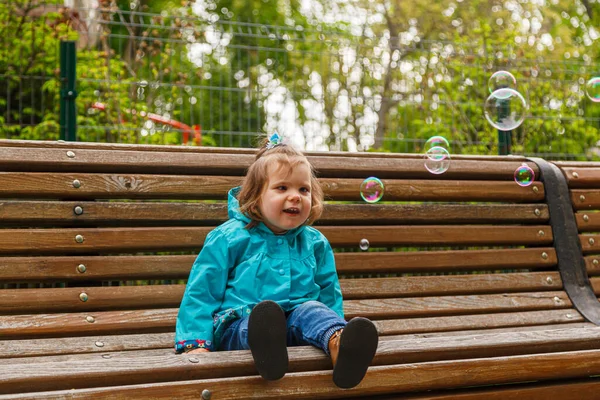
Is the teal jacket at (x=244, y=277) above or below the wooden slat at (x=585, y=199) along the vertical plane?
below

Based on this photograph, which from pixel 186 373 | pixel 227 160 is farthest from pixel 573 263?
pixel 186 373

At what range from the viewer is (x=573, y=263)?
3.96 metres

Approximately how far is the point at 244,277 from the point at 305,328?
379mm

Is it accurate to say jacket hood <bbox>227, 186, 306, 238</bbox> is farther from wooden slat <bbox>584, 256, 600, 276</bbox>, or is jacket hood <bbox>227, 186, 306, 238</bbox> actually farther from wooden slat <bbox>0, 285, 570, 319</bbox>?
wooden slat <bbox>584, 256, 600, 276</bbox>

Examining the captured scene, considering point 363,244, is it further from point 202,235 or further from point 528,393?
point 528,393

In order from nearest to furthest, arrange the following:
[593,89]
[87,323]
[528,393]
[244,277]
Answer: [528,393], [244,277], [87,323], [593,89]

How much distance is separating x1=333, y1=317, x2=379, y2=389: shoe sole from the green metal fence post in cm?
233

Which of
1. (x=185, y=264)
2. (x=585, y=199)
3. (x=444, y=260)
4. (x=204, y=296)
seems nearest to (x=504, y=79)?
(x=585, y=199)

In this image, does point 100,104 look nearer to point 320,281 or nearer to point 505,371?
point 320,281

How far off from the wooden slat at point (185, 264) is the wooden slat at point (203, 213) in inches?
5.8

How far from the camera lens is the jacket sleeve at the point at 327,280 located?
3.07m

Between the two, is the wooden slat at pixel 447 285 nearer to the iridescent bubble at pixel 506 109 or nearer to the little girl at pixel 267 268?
the little girl at pixel 267 268

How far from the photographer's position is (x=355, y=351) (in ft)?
7.57

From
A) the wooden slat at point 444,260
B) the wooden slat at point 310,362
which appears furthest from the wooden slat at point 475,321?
the wooden slat at point 310,362
